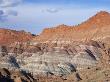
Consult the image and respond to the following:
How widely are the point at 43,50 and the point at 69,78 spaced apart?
151 feet

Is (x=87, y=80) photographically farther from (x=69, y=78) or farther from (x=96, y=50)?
(x=96, y=50)

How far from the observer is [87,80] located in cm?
13550

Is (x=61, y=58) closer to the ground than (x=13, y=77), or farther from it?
farther from it

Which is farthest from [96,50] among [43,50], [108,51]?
Result: [43,50]

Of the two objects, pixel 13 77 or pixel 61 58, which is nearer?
pixel 13 77

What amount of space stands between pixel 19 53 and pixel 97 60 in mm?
34185

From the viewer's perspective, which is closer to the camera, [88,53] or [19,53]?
[88,53]

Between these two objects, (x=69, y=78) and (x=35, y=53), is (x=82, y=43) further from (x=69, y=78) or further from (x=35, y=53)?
(x=69, y=78)

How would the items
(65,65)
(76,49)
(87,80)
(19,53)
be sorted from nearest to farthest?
(87,80)
(65,65)
(76,49)
(19,53)

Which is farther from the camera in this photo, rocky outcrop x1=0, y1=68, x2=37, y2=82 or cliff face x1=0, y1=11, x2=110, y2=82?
cliff face x1=0, y1=11, x2=110, y2=82

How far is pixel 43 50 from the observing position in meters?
188

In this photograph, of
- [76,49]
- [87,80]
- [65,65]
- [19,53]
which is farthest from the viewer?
[19,53]

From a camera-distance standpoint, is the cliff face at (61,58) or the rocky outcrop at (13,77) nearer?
the rocky outcrop at (13,77)

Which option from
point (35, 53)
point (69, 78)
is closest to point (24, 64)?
point (35, 53)
